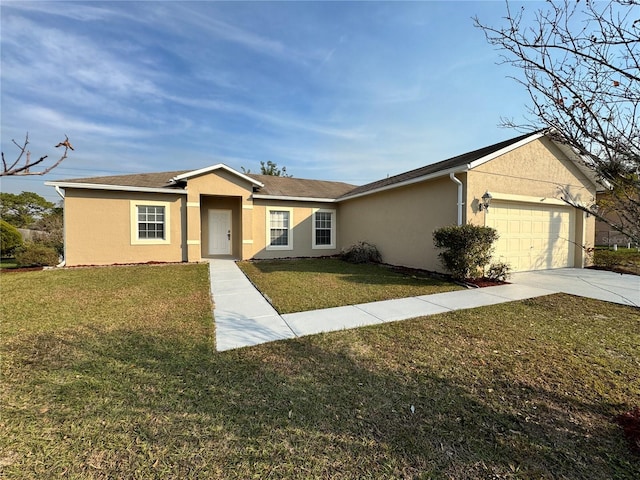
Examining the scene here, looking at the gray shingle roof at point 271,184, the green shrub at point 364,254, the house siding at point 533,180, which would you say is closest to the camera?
the house siding at point 533,180

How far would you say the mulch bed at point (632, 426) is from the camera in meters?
2.24

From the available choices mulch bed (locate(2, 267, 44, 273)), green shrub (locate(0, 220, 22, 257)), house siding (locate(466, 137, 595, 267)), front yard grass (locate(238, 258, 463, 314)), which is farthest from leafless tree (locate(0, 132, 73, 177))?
green shrub (locate(0, 220, 22, 257))

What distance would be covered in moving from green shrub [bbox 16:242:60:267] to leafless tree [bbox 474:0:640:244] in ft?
47.3

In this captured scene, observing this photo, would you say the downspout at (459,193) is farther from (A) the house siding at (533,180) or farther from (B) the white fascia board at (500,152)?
(B) the white fascia board at (500,152)

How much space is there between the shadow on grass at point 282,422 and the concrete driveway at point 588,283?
223 inches

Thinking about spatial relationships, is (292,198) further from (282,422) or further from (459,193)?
(282,422)

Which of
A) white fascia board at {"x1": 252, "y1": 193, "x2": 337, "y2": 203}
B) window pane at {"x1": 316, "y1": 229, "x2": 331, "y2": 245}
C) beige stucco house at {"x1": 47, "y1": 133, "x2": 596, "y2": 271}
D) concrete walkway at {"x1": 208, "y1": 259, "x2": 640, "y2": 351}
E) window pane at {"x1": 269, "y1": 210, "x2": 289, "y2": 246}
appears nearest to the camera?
concrete walkway at {"x1": 208, "y1": 259, "x2": 640, "y2": 351}

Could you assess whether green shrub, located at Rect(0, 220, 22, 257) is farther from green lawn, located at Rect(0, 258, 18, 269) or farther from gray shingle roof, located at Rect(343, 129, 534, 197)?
gray shingle roof, located at Rect(343, 129, 534, 197)

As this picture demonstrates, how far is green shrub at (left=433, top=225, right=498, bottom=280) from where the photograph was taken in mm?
7984

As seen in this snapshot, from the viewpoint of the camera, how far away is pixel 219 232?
14438 mm

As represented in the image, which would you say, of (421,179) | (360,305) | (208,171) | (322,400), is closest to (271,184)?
(208,171)

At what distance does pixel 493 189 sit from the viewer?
909 cm

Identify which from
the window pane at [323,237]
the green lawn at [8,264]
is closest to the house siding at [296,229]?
the window pane at [323,237]

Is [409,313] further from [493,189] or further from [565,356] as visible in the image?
[493,189]
